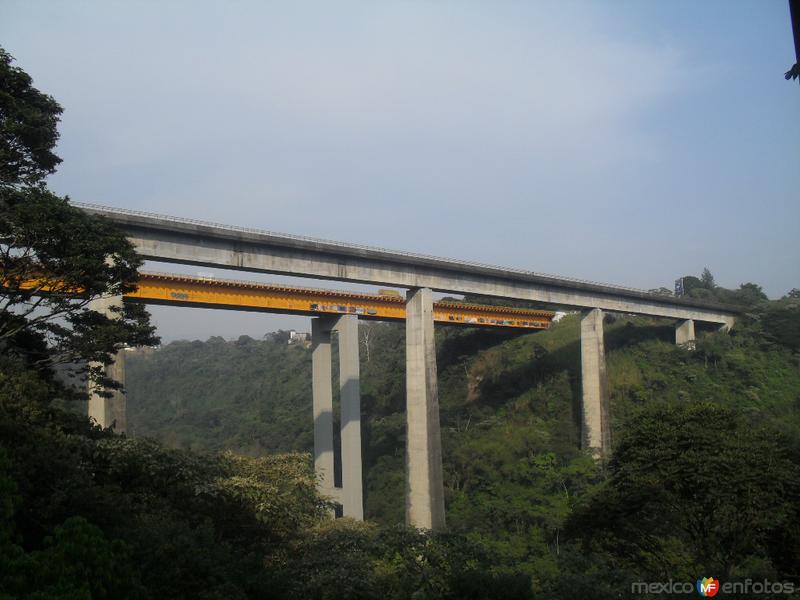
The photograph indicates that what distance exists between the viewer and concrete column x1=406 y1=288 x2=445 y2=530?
32469mm

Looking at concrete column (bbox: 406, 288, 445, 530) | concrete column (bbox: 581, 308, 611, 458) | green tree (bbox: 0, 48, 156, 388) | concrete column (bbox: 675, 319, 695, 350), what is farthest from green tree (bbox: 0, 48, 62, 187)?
concrete column (bbox: 675, 319, 695, 350)

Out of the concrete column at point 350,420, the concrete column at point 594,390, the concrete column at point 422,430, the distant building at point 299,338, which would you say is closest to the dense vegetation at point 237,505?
the concrete column at point 422,430

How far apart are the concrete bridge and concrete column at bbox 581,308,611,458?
61 millimetres

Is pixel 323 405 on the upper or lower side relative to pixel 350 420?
upper

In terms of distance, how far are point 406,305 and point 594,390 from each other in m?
14.2

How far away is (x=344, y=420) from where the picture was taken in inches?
1479

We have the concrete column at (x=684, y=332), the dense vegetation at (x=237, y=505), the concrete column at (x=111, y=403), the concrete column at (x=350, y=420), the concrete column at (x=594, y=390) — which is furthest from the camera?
the concrete column at (x=684, y=332)

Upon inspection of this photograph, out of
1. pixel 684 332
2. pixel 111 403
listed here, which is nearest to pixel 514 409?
pixel 684 332

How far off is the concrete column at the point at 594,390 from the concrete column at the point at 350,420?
13.8m

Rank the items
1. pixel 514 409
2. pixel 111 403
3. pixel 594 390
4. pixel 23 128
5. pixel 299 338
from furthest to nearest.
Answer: pixel 299 338 < pixel 514 409 < pixel 594 390 < pixel 111 403 < pixel 23 128

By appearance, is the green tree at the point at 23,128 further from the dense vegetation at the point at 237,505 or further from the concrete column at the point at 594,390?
the concrete column at the point at 594,390

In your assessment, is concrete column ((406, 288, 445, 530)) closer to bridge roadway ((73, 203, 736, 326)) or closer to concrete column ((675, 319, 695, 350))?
bridge roadway ((73, 203, 736, 326))

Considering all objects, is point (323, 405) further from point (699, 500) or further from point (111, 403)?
point (699, 500)

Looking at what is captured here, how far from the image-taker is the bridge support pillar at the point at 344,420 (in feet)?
120
